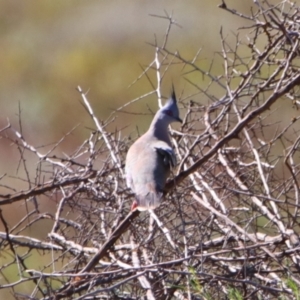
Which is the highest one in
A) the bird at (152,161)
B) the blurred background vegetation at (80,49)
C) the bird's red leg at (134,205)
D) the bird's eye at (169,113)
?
the blurred background vegetation at (80,49)

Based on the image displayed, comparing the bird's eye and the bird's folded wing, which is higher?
the bird's eye

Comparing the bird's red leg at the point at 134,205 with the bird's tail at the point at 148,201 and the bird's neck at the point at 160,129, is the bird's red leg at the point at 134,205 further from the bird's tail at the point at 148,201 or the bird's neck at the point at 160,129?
the bird's neck at the point at 160,129

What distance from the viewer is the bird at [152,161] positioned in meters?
4.79

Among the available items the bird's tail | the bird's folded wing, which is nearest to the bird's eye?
the bird's folded wing

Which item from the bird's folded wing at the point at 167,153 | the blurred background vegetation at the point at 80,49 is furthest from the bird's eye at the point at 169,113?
the blurred background vegetation at the point at 80,49

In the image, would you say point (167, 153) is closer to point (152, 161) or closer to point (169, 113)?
point (152, 161)

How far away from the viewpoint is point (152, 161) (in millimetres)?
5332

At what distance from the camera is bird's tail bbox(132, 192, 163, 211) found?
Answer: 4.54 metres

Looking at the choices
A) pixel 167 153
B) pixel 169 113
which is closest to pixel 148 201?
pixel 167 153

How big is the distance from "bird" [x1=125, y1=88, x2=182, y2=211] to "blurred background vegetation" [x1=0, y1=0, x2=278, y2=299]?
956 centimetres

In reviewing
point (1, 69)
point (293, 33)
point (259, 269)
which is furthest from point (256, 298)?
point (1, 69)

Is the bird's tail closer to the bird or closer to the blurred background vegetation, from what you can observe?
the bird

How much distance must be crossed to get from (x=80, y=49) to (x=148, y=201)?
622 inches

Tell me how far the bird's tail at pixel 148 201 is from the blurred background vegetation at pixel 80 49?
1041cm
